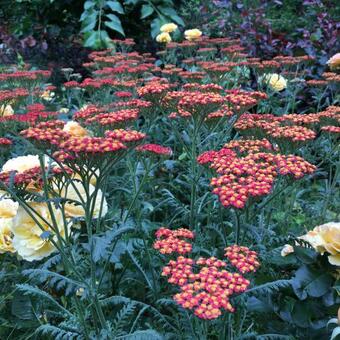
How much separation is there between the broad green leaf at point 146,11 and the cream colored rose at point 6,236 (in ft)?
14.9

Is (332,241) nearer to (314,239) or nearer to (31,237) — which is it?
(314,239)

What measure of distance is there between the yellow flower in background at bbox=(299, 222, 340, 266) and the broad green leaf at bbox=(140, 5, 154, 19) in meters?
4.77

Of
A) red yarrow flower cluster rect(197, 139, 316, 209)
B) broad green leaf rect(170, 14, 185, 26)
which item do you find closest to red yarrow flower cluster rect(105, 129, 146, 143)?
red yarrow flower cluster rect(197, 139, 316, 209)

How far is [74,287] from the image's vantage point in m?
1.62

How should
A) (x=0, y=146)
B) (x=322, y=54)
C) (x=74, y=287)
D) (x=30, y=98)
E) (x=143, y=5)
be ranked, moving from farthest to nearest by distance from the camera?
(x=143, y=5) < (x=322, y=54) < (x=30, y=98) < (x=0, y=146) < (x=74, y=287)

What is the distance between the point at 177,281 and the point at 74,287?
15.9 inches

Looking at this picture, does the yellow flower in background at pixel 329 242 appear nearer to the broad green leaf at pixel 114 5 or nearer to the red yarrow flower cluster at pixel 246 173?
the red yarrow flower cluster at pixel 246 173

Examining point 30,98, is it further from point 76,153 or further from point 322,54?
point 322,54

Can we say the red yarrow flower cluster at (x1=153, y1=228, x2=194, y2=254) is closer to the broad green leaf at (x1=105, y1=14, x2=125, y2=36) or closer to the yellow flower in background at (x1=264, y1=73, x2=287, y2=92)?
the yellow flower in background at (x1=264, y1=73, x2=287, y2=92)

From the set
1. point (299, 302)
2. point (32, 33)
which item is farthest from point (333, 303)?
point (32, 33)

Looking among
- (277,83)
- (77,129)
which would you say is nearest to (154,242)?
(77,129)

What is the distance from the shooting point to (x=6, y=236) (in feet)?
6.40

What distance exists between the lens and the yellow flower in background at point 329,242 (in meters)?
1.66

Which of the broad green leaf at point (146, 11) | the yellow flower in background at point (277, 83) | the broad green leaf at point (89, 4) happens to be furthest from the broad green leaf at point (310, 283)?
Answer: the broad green leaf at point (89, 4)
